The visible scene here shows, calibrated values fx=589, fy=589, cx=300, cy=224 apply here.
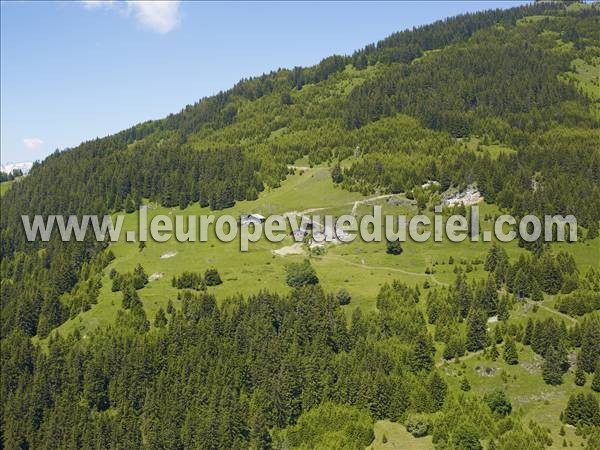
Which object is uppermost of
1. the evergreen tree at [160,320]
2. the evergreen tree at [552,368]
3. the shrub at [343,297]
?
the shrub at [343,297]

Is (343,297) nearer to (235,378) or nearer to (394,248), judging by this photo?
(394,248)

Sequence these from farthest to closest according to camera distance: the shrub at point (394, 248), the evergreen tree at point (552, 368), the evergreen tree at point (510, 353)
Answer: the shrub at point (394, 248) < the evergreen tree at point (510, 353) < the evergreen tree at point (552, 368)

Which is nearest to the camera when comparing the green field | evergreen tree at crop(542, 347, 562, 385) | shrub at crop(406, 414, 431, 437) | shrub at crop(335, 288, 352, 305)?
shrub at crop(406, 414, 431, 437)

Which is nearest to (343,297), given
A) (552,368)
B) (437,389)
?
(437,389)

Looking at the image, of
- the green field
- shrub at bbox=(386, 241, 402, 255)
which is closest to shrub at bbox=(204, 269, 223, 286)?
the green field

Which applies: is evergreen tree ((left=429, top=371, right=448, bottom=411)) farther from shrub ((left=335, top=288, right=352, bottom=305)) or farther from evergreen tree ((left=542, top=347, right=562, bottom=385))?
shrub ((left=335, top=288, right=352, bottom=305))

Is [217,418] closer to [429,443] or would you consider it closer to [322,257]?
[429,443]

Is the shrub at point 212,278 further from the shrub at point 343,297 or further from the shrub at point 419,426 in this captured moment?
the shrub at point 419,426

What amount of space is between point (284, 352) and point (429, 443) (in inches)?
1620

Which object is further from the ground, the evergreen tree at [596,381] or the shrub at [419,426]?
the evergreen tree at [596,381]

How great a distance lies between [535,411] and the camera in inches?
4577

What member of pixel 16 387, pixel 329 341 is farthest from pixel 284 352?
pixel 16 387

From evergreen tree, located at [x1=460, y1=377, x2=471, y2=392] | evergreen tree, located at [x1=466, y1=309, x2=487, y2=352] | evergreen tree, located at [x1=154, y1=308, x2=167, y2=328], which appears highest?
evergreen tree, located at [x1=154, y1=308, x2=167, y2=328]

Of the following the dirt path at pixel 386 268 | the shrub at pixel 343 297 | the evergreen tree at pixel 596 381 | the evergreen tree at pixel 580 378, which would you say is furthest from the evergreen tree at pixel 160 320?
the evergreen tree at pixel 596 381
